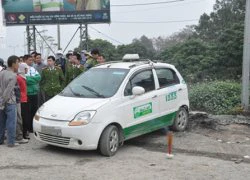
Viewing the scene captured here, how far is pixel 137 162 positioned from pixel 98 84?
1859 millimetres

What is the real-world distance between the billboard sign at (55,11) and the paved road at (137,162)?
21.3 m

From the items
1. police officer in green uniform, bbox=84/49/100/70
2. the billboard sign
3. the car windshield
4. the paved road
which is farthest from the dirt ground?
the billboard sign

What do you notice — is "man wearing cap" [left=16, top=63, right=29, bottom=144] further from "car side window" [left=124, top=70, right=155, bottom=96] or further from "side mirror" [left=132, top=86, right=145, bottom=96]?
"side mirror" [left=132, top=86, right=145, bottom=96]

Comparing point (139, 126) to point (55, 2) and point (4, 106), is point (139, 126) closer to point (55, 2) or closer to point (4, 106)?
point (4, 106)

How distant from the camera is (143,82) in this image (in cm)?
853

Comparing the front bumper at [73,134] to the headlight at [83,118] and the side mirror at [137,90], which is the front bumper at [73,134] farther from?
the side mirror at [137,90]

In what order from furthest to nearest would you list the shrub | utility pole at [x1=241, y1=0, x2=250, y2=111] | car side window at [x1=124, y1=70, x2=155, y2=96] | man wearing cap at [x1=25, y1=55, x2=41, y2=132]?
the shrub < utility pole at [x1=241, y1=0, x2=250, y2=111] < man wearing cap at [x1=25, y1=55, x2=41, y2=132] < car side window at [x1=124, y1=70, x2=155, y2=96]

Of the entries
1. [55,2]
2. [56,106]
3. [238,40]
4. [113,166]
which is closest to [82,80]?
[56,106]

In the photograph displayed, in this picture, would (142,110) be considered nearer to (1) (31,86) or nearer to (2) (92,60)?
(1) (31,86)

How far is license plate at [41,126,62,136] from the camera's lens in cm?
731

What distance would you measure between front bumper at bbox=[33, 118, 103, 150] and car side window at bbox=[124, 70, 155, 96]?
1156mm

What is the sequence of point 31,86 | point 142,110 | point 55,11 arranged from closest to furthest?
point 142,110, point 31,86, point 55,11

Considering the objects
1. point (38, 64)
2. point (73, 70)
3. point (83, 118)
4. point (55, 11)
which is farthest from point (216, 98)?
point (55, 11)

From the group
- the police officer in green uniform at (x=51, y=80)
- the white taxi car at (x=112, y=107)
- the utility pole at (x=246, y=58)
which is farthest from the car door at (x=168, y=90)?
the utility pole at (x=246, y=58)
